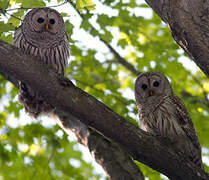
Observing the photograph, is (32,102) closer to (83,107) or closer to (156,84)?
(83,107)

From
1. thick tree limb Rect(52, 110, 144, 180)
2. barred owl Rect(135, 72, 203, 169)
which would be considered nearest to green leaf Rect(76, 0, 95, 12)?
thick tree limb Rect(52, 110, 144, 180)

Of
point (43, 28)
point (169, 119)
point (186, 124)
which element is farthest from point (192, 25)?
point (43, 28)

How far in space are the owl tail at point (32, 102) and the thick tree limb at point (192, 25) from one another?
7.18 ft

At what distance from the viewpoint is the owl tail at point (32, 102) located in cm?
461

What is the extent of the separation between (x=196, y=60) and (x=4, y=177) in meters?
6.57

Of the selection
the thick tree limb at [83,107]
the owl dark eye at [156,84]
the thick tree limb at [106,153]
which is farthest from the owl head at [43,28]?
the owl dark eye at [156,84]

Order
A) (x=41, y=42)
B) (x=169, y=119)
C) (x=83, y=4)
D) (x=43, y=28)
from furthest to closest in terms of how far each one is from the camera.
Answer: (x=169, y=119) < (x=43, y=28) < (x=41, y=42) < (x=83, y=4)

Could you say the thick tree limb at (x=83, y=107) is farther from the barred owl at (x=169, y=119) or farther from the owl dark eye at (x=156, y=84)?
the owl dark eye at (x=156, y=84)

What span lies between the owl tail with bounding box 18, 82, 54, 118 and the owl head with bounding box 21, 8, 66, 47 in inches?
27.8

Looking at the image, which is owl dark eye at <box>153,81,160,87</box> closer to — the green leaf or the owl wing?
the owl wing

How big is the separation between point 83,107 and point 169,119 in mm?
2177

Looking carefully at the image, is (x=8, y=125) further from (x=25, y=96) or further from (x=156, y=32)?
(x=156, y=32)

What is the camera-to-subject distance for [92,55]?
7.61m

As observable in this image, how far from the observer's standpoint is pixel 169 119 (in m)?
5.11
